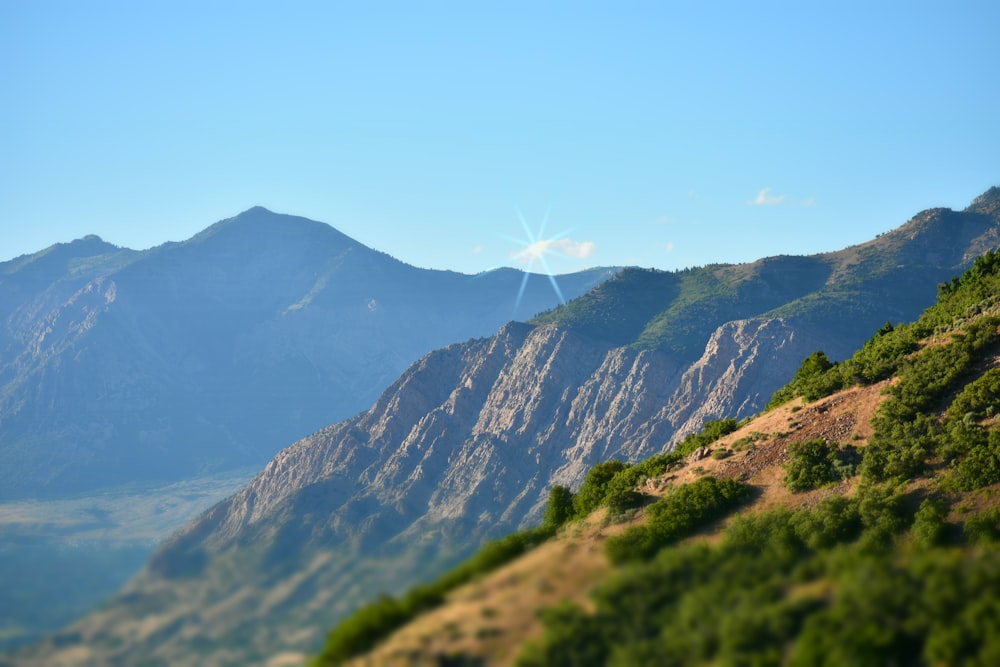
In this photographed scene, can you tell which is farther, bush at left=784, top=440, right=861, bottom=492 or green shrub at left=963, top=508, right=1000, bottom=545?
bush at left=784, top=440, right=861, bottom=492

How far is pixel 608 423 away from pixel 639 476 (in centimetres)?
13471

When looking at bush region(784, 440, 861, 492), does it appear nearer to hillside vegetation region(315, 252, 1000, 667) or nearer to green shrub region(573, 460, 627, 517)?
hillside vegetation region(315, 252, 1000, 667)

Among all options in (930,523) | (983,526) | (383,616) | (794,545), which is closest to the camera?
(383,616)

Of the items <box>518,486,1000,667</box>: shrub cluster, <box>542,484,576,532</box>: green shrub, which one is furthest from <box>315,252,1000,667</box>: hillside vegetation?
<box>542,484,576,532</box>: green shrub

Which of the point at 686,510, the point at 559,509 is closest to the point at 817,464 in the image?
the point at 686,510

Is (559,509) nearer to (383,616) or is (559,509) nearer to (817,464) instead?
(817,464)

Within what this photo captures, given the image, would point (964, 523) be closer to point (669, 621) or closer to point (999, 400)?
point (999, 400)

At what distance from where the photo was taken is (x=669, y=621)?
30.8m

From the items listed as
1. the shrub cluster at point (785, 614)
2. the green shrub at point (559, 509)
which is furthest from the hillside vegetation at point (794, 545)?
the green shrub at point (559, 509)

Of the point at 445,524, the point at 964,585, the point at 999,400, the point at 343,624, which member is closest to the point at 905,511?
the point at 999,400

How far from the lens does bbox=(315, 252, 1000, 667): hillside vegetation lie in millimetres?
29344

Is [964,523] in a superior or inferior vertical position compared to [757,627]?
inferior

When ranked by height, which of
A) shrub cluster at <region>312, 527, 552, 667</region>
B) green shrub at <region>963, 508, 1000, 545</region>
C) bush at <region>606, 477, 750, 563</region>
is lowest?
green shrub at <region>963, 508, 1000, 545</region>

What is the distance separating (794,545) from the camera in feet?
170
